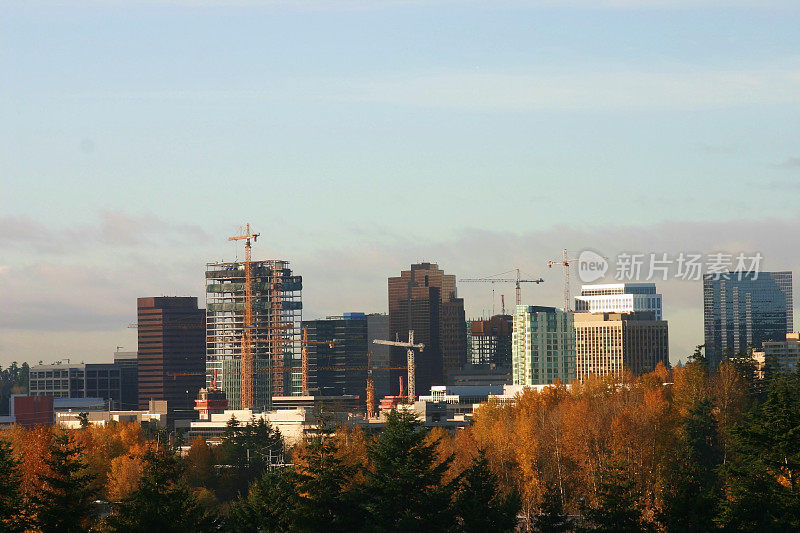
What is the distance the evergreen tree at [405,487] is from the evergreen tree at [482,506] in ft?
5.26

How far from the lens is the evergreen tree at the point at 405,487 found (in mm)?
115875

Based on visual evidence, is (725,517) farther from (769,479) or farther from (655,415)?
(655,415)

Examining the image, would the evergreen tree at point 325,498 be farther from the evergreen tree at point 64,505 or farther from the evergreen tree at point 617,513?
the evergreen tree at point 617,513

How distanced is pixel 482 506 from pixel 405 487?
21.4 feet

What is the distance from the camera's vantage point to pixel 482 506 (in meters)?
119

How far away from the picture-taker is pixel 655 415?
189000mm

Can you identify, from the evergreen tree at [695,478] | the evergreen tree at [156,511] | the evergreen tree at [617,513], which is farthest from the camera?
the evergreen tree at [617,513]

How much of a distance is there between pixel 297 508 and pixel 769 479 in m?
37.3

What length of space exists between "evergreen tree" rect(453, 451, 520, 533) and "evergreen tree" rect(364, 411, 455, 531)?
1.60 m

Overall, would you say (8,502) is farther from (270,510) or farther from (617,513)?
(617,513)

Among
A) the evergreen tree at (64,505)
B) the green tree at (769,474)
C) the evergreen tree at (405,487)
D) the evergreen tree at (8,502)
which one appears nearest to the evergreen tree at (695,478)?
the green tree at (769,474)

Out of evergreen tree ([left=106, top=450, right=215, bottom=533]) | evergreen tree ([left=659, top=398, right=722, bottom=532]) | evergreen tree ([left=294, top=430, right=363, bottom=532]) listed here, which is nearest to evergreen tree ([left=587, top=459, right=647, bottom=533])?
evergreen tree ([left=659, top=398, right=722, bottom=532])

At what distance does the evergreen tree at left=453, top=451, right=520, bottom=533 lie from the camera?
115m

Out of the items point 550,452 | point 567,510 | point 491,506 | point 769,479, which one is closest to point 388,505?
point 491,506
